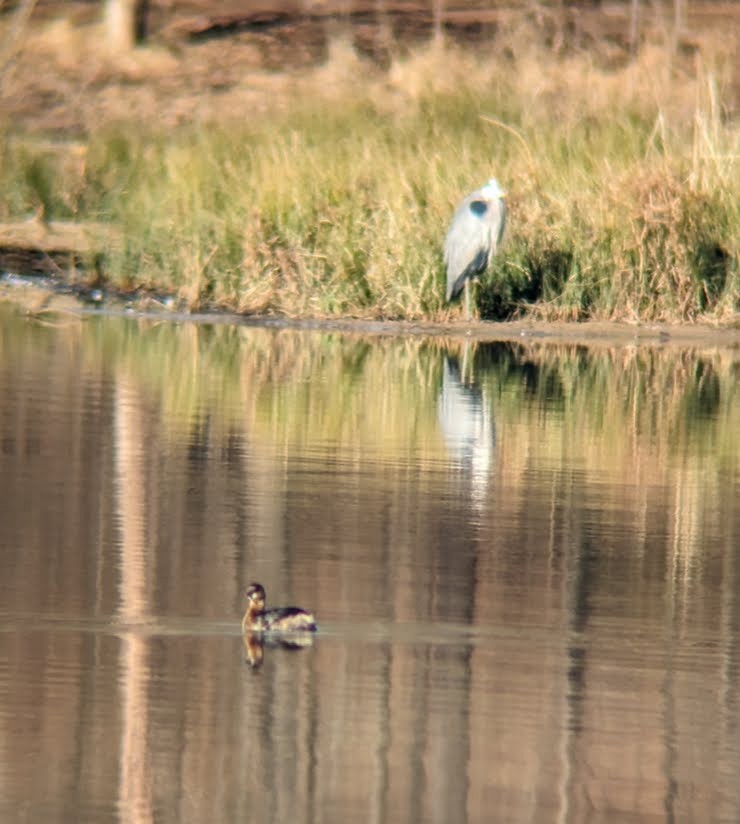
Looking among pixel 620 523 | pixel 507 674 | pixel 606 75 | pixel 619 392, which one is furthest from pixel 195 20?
pixel 507 674

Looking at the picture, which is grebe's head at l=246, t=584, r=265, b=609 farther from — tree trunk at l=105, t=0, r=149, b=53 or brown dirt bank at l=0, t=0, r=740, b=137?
tree trunk at l=105, t=0, r=149, b=53

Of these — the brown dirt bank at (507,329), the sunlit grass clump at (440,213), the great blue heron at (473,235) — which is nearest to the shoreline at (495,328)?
the brown dirt bank at (507,329)

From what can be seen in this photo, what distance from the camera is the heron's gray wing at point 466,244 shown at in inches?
765

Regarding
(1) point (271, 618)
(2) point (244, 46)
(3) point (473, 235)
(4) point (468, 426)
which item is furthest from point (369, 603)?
(2) point (244, 46)

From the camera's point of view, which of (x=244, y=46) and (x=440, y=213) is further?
(x=244, y=46)

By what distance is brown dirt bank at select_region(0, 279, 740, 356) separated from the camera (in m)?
20.1

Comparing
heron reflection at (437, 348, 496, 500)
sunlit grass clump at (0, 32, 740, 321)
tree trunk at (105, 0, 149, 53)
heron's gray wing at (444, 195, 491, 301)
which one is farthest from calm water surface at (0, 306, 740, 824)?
tree trunk at (105, 0, 149, 53)

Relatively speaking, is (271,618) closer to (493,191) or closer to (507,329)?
(493,191)

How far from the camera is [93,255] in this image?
22.9 m

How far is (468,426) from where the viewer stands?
13.3m

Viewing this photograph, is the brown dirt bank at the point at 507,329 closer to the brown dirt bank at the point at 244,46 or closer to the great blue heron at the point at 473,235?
the great blue heron at the point at 473,235

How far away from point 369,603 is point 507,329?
12605 mm

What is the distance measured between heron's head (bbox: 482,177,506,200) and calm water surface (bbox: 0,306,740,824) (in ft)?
16.7

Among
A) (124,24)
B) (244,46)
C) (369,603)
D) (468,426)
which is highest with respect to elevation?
(124,24)
